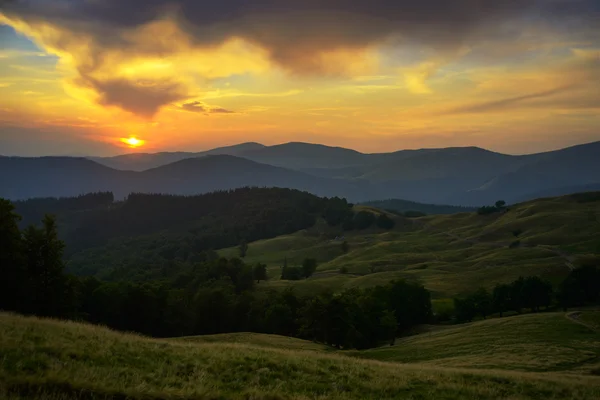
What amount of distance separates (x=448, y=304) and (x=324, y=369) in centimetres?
8417

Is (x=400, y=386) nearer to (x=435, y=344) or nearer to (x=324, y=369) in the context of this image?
(x=324, y=369)

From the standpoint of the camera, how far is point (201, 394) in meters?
15.8

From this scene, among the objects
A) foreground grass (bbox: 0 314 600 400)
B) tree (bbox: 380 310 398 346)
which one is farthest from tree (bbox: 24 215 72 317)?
tree (bbox: 380 310 398 346)

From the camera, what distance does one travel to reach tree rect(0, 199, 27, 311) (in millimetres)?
41875

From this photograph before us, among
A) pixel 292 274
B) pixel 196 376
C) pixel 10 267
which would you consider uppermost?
pixel 10 267

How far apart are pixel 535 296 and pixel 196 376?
7984 centimetres

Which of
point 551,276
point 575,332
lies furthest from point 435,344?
point 551,276

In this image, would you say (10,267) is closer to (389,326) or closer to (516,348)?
(516,348)

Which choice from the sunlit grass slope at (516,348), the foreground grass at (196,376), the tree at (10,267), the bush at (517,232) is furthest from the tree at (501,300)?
the bush at (517,232)

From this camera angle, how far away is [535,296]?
8225 cm

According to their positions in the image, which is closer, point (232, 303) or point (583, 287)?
point (583, 287)

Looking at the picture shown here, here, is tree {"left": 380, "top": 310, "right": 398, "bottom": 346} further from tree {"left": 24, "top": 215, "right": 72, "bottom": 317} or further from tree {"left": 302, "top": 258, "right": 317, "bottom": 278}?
tree {"left": 302, "top": 258, "right": 317, "bottom": 278}

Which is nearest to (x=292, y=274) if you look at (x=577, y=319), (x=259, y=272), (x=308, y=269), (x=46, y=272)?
(x=308, y=269)

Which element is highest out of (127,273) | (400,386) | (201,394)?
(201,394)
